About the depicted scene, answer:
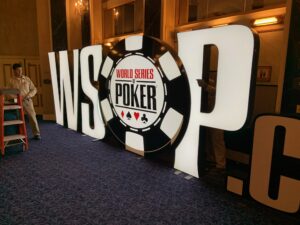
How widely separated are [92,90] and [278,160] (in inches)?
123

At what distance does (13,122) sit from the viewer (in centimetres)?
374

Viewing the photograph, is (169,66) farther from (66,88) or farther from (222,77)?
(66,88)

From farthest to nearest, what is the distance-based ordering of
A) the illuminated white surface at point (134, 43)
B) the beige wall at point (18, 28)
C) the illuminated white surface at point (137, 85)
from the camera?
the beige wall at point (18, 28) < the illuminated white surface at point (134, 43) < the illuminated white surface at point (137, 85)

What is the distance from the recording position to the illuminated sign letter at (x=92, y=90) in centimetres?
409

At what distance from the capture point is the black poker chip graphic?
9.53 feet

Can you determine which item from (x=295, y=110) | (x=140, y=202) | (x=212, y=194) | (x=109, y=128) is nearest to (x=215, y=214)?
(x=212, y=194)

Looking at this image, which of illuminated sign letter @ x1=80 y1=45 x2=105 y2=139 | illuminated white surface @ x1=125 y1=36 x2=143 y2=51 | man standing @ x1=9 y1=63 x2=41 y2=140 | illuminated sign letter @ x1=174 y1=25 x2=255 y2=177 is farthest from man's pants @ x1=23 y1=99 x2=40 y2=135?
illuminated sign letter @ x1=174 y1=25 x2=255 y2=177

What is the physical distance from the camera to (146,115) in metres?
3.32

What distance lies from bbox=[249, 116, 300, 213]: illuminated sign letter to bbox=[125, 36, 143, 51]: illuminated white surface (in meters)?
1.89

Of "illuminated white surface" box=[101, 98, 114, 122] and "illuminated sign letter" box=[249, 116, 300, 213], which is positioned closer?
"illuminated sign letter" box=[249, 116, 300, 213]

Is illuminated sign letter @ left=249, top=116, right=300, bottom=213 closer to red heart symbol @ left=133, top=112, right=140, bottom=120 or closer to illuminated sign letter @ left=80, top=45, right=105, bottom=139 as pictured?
red heart symbol @ left=133, top=112, right=140, bottom=120

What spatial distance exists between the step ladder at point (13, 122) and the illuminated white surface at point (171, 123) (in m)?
2.29

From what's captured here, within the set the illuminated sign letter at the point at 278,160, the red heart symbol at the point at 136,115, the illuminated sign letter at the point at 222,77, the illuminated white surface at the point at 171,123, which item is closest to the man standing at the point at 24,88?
the red heart symbol at the point at 136,115

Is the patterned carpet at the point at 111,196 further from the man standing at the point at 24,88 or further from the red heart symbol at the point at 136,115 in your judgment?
the man standing at the point at 24,88
